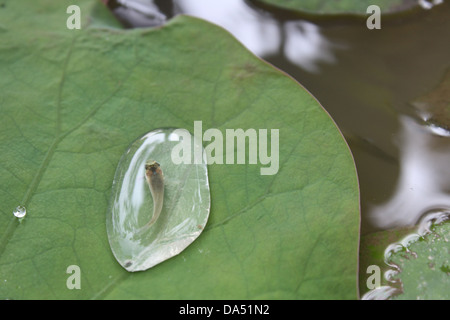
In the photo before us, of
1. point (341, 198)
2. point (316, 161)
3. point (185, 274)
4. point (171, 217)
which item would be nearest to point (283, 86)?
point (316, 161)

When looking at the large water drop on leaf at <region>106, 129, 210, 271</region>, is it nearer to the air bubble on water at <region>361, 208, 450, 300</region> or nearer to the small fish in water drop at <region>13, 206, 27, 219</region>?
the small fish in water drop at <region>13, 206, 27, 219</region>

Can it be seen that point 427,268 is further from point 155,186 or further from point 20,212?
point 20,212

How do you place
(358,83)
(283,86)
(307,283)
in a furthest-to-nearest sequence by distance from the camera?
(358,83)
(283,86)
(307,283)

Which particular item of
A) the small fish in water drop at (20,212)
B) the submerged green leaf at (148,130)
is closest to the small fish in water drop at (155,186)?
the submerged green leaf at (148,130)

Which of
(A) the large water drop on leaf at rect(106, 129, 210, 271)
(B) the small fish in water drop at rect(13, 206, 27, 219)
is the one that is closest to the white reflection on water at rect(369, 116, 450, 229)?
(A) the large water drop on leaf at rect(106, 129, 210, 271)

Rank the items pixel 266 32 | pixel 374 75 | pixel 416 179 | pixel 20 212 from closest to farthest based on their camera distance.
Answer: pixel 20 212 → pixel 416 179 → pixel 374 75 → pixel 266 32

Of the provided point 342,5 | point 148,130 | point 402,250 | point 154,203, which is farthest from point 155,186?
point 342,5

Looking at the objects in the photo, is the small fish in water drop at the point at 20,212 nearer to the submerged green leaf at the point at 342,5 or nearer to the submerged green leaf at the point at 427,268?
the submerged green leaf at the point at 427,268

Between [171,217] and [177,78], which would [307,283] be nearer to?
[171,217]
